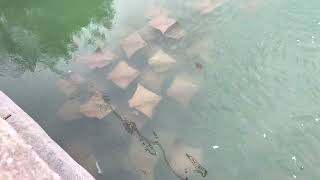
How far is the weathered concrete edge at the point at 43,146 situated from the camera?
4328 mm

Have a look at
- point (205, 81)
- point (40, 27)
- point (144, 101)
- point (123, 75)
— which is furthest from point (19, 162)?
point (40, 27)

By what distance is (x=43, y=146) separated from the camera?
4.55 m

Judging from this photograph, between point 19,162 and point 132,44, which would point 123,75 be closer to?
point 132,44

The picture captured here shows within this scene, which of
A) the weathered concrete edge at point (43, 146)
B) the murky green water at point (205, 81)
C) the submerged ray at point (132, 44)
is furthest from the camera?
the submerged ray at point (132, 44)

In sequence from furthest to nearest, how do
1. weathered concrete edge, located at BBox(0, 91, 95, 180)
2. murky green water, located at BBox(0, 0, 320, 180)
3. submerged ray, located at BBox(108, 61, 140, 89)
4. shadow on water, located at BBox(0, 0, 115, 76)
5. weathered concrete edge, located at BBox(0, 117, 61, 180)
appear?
shadow on water, located at BBox(0, 0, 115, 76), submerged ray, located at BBox(108, 61, 140, 89), murky green water, located at BBox(0, 0, 320, 180), weathered concrete edge, located at BBox(0, 91, 95, 180), weathered concrete edge, located at BBox(0, 117, 61, 180)

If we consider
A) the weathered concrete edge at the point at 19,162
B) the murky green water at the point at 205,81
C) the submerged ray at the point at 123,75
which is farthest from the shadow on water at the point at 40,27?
the weathered concrete edge at the point at 19,162

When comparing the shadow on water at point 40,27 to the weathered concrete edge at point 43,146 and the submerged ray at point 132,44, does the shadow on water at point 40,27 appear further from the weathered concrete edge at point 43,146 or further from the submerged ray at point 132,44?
the weathered concrete edge at point 43,146

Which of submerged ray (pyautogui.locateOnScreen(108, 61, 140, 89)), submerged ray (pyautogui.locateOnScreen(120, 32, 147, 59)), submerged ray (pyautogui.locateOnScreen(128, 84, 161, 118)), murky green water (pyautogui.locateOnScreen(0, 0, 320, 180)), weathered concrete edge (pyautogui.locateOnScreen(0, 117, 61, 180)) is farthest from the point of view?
submerged ray (pyautogui.locateOnScreen(120, 32, 147, 59))

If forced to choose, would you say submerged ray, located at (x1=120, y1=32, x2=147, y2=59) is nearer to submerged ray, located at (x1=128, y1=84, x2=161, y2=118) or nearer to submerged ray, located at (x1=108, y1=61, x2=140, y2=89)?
submerged ray, located at (x1=108, y1=61, x2=140, y2=89)

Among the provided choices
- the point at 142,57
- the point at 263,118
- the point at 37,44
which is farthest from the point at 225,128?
the point at 37,44

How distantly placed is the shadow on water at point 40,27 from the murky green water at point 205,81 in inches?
0.8

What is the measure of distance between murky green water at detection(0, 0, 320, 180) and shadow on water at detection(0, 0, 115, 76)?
0.8 inches

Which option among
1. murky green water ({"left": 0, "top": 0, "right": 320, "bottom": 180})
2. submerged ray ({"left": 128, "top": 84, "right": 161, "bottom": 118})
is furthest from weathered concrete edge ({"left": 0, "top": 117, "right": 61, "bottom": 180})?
submerged ray ({"left": 128, "top": 84, "right": 161, "bottom": 118})

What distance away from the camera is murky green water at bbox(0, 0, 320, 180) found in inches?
215
